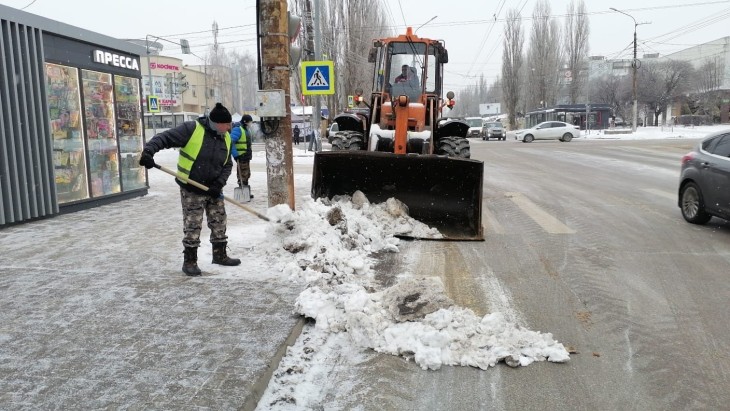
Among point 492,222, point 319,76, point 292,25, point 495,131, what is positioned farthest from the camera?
point 495,131

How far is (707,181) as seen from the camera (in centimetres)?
833

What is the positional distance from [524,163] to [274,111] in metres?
15.9

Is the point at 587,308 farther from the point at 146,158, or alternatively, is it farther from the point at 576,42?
the point at 576,42

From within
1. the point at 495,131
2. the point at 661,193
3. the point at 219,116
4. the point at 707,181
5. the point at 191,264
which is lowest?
the point at 661,193

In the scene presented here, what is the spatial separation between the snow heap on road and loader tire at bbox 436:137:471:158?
3884mm

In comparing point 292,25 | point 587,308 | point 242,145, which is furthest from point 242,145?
point 587,308

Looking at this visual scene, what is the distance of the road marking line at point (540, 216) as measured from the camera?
8539 millimetres

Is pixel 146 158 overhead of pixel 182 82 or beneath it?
beneath

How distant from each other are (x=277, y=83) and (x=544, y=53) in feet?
209

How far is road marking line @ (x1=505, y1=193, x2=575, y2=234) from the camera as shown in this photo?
8539 millimetres

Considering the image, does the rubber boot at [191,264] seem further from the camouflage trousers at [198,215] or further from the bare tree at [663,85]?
the bare tree at [663,85]

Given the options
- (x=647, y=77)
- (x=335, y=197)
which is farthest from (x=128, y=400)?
(x=647, y=77)

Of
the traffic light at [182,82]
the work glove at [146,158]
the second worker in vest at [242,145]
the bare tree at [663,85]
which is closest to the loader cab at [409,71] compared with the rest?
the second worker in vest at [242,145]

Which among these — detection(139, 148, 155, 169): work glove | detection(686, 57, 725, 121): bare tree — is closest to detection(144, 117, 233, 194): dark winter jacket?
detection(139, 148, 155, 169): work glove
